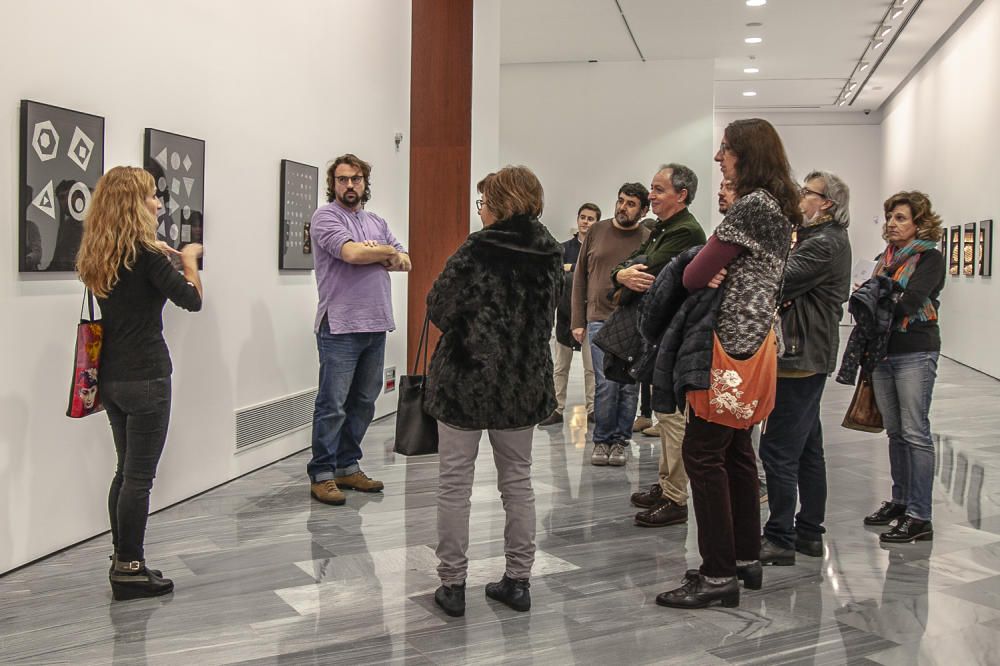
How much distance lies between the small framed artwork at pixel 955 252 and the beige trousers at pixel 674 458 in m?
11.0

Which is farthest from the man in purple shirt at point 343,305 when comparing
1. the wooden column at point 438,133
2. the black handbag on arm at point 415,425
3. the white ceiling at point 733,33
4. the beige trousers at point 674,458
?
the white ceiling at point 733,33

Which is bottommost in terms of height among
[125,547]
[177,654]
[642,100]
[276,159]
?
[177,654]

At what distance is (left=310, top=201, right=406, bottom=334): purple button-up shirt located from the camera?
4910 millimetres

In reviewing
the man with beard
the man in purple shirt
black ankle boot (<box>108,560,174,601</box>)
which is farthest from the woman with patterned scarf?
black ankle boot (<box>108,560,174,601</box>)

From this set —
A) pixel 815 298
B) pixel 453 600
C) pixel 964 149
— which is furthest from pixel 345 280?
pixel 964 149

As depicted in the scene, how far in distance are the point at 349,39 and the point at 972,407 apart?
6.77 meters

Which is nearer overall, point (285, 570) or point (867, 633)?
point (867, 633)

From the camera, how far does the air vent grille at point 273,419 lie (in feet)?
18.0

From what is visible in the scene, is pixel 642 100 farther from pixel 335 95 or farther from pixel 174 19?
pixel 174 19

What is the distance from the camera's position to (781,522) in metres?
3.97

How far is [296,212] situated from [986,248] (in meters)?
9.63

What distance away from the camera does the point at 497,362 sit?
3.28m

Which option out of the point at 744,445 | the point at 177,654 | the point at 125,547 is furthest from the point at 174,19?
the point at 744,445

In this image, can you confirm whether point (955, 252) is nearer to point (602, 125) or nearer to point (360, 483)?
point (602, 125)
